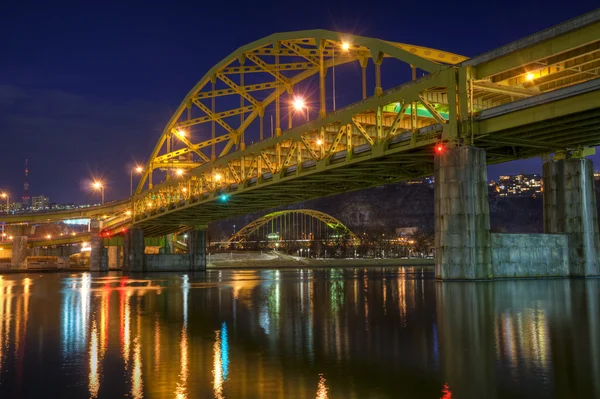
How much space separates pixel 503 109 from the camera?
1265 inches

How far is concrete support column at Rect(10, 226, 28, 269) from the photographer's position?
115500 mm

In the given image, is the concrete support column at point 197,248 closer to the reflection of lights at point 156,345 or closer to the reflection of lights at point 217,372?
the reflection of lights at point 156,345

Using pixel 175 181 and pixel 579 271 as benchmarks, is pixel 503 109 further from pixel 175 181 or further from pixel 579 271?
pixel 175 181

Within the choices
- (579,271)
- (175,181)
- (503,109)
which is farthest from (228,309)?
(175,181)

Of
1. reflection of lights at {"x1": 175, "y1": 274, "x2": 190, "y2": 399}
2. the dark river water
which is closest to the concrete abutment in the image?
the dark river water

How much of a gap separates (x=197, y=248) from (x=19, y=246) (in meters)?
44.0

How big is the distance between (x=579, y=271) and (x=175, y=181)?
5377cm

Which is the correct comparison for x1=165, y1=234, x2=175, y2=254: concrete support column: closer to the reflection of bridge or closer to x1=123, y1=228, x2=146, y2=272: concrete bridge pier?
x1=123, y1=228, x2=146, y2=272: concrete bridge pier

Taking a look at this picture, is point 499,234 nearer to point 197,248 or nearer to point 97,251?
point 197,248

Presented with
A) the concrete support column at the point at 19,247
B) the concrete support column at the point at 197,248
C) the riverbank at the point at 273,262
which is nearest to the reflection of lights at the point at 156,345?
the concrete support column at the point at 197,248

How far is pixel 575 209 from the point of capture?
39.7 m

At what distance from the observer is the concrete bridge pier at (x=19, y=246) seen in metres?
116

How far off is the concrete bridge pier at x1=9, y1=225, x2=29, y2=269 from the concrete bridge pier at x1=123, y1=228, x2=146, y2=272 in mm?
31369

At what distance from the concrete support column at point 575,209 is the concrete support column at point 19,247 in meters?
101
